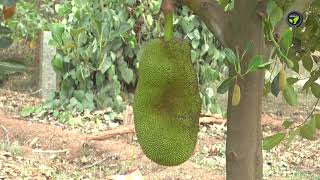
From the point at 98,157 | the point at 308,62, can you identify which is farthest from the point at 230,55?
the point at 98,157

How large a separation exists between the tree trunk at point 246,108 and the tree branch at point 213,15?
12mm

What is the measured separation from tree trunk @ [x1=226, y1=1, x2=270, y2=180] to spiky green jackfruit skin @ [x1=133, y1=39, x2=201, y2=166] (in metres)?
0.18

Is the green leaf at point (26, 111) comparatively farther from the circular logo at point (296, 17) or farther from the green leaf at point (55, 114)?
the circular logo at point (296, 17)

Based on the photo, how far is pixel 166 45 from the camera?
1.13m

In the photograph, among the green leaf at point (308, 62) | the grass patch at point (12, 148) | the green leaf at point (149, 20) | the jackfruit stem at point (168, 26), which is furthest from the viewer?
the green leaf at point (149, 20)

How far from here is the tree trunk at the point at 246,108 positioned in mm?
910

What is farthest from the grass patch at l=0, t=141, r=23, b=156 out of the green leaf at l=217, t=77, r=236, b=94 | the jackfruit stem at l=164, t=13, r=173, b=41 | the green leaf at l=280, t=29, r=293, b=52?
the green leaf at l=280, t=29, r=293, b=52

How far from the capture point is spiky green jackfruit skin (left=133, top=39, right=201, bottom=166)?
1097mm

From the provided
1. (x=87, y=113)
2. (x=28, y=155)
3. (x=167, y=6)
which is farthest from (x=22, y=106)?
(x=167, y=6)

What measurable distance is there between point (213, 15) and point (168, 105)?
0.26m

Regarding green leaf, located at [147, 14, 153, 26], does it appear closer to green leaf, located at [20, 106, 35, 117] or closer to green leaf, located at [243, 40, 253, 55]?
green leaf, located at [20, 106, 35, 117]

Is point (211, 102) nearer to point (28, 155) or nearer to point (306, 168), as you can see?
point (306, 168)

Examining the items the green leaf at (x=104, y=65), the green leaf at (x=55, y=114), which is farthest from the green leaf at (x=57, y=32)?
the green leaf at (x=55, y=114)

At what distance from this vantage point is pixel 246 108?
0.92 meters
